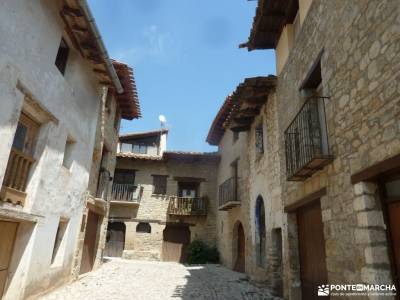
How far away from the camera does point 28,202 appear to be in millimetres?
5875

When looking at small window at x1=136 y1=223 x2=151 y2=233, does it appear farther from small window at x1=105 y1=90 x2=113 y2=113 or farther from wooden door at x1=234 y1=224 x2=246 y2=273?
small window at x1=105 y1=90 x2=113 y2=113

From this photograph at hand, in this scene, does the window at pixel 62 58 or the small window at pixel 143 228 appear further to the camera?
the small window at pixel 143 228

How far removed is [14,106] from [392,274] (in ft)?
20.0

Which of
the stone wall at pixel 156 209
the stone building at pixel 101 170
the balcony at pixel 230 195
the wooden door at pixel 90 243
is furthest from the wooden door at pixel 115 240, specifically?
the balcony at pixel 230 195

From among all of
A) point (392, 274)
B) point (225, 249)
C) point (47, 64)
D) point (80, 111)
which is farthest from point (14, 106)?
point (225, 249)

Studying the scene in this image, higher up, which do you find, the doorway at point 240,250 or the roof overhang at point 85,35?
the roof overhang at point 85,35

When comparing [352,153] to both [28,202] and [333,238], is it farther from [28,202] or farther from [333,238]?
[28,202]

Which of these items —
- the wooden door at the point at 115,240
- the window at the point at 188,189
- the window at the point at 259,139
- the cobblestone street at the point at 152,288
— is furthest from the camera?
the window at the point at 188,189

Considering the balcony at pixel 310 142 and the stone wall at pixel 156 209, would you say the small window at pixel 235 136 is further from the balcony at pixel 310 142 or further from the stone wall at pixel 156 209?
the balcony at pixel 310 142

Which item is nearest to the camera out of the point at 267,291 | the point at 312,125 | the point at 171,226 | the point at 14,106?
the point at 14,106

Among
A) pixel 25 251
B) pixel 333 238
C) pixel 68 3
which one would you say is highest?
pixel 68 3

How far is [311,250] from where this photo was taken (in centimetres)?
588

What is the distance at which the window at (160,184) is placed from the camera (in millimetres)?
17875

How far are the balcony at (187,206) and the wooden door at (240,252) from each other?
3.88 metres
